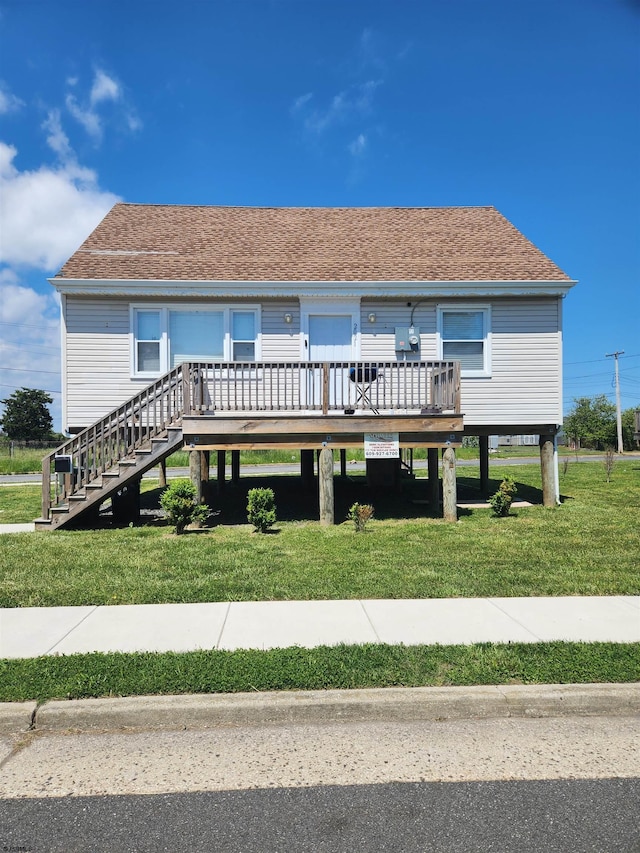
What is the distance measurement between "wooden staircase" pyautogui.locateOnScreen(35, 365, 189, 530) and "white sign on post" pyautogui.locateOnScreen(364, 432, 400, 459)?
3.47 meters

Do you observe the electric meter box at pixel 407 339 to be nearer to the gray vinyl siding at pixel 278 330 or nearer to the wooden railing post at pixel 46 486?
the gray vinyl siding at pixel 278 330

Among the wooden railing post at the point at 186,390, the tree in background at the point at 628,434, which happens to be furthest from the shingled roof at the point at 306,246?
the tree in background at the point at 628,434

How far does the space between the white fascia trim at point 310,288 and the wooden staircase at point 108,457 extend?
2.22m

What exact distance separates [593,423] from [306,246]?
54.8 meters

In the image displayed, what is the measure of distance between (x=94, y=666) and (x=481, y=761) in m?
2.89

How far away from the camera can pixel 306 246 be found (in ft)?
45.3

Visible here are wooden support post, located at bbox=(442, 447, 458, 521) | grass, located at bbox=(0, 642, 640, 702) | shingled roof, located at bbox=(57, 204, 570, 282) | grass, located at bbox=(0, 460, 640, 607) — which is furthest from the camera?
shingled roof, located at bbox=(57, 204, 570, 282)

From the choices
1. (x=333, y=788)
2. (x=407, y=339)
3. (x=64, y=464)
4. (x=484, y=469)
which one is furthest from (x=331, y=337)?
(x=333, y=788)

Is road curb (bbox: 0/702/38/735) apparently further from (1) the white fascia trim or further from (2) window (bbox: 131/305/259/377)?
(1) the white fascia trim

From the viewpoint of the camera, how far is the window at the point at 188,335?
12445 millimetres

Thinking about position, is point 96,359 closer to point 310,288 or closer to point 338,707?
point 310,288

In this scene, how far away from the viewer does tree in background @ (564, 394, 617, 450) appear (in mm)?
52138

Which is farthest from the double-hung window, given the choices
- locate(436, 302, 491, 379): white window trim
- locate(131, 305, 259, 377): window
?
locate(436, 302, 491, 379): white window trim

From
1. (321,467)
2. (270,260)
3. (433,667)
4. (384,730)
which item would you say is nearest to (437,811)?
(384,730)
